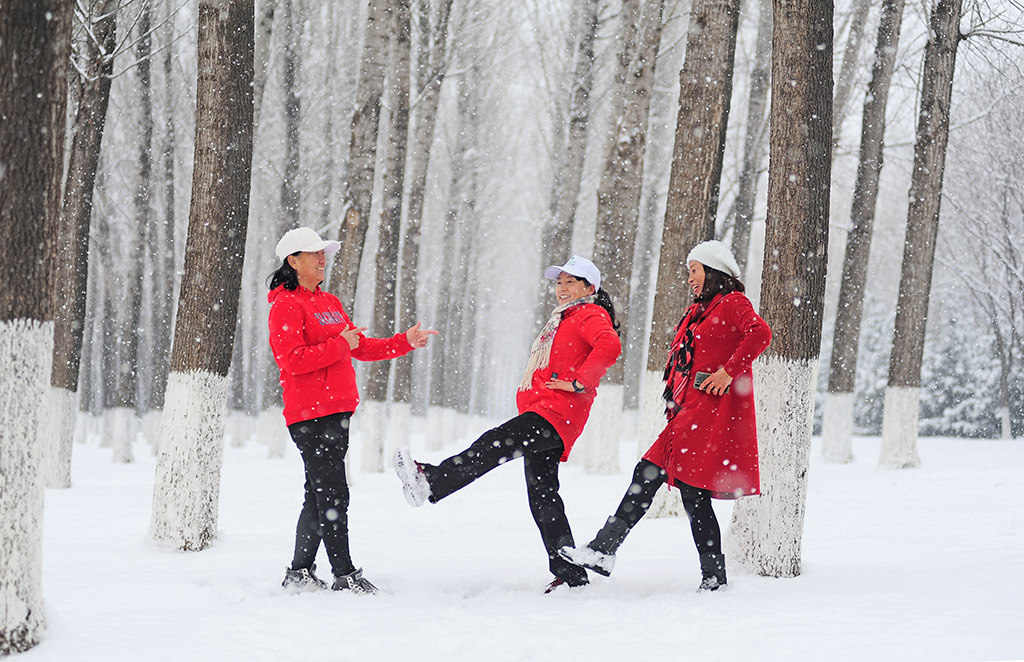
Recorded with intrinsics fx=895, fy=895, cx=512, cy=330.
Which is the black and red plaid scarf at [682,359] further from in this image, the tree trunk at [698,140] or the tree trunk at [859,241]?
the tree trunk at [859,241]

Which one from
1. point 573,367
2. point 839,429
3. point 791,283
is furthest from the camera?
point 839,429

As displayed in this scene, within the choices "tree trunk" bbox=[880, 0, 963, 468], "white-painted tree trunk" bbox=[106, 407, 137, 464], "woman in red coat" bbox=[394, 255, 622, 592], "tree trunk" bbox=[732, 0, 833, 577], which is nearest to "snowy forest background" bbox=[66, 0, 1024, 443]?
"white-painted tree trunk" bbox=[106, 407, 137, 464]

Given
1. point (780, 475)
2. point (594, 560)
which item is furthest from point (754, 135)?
point (594, 560)

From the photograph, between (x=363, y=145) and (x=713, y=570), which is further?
(x=363, y=145)

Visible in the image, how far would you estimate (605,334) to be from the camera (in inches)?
195

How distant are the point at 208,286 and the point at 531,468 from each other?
2.83 metres

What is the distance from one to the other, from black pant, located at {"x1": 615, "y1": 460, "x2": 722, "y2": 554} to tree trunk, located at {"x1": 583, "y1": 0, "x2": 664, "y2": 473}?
24.5 feet

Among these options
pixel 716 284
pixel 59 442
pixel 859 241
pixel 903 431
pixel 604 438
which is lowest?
pixel 59 442

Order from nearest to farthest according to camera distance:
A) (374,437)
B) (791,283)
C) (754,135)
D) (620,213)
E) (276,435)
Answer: (791,283) → (620,213) → (374,437) → (754,135) → (276,435)

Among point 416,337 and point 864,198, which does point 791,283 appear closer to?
point 416,337

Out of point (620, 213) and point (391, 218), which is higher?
point (620, 213)

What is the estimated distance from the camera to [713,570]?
4898 mm

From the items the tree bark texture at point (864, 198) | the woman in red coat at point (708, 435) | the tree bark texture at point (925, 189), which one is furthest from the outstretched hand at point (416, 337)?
the tree bark texture at point (864, 198)

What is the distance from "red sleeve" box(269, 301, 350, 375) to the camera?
464 centimetres
